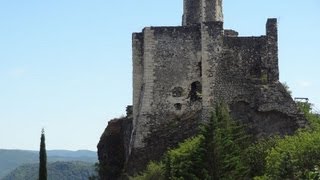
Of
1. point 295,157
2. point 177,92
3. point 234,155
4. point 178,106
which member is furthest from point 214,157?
point 177,92

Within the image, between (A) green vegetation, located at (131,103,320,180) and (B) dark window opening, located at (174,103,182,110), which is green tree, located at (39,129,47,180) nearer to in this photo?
(B) dark window opening, located at (174,103,182,110)

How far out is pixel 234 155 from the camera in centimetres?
4116

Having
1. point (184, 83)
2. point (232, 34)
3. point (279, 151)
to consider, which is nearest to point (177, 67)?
point (184, 83)

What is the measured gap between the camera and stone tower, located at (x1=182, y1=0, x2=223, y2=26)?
158 ft

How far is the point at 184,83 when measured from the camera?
152 ft

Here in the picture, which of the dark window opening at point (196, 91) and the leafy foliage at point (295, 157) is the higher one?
the dark window opening at point (196, 91)

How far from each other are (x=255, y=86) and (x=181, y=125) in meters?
5.15

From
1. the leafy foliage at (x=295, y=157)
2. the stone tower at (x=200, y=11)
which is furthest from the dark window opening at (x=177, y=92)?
the leafy foliage at (x=295, y=157)

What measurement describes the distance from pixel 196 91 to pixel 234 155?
6.52 metres

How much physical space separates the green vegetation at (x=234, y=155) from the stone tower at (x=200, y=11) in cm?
689

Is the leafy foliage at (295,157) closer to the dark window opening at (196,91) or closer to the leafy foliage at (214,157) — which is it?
the leafy foliage at (214,157)

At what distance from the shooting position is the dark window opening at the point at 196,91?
46.2 m

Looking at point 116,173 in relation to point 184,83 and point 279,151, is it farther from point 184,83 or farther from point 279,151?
point 279,151

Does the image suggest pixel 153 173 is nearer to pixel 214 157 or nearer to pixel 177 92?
pixel 214 157
